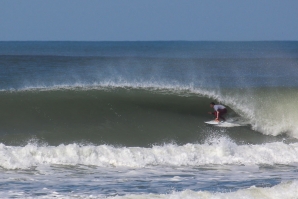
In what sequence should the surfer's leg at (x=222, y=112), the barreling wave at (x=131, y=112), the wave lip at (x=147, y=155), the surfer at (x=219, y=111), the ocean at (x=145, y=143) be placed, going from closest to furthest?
1. the ocean at (x=145, y=143)
2. the wave lip at (x=147, y=155)
3. the barreling wave at (x=131, y=112)
4. the surfer at (x=219, y=111)
5. the surfer's leg at (x=222, y=112)

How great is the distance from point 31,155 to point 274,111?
10.0 m

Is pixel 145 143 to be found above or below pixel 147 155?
above

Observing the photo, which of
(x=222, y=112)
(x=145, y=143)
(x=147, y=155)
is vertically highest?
(x=222, y=112)

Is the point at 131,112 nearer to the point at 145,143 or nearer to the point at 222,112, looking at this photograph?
the point at 222,112

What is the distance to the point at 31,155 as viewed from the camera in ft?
46.8

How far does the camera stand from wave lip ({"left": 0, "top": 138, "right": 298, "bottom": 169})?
46.5ft

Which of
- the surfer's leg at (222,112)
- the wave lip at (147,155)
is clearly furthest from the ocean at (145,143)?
the surfer's leg at (222,112)

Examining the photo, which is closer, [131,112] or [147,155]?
[147,155]

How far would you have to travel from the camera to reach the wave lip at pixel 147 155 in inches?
558

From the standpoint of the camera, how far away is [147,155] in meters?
14.9

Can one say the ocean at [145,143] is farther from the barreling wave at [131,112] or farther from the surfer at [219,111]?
the surfer at [219,111]

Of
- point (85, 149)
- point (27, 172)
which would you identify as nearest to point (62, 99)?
point (85, 149)

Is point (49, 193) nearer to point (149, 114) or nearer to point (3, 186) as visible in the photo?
point (3, 186)

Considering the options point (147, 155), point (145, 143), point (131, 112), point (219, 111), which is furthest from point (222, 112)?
point (147, 155)
